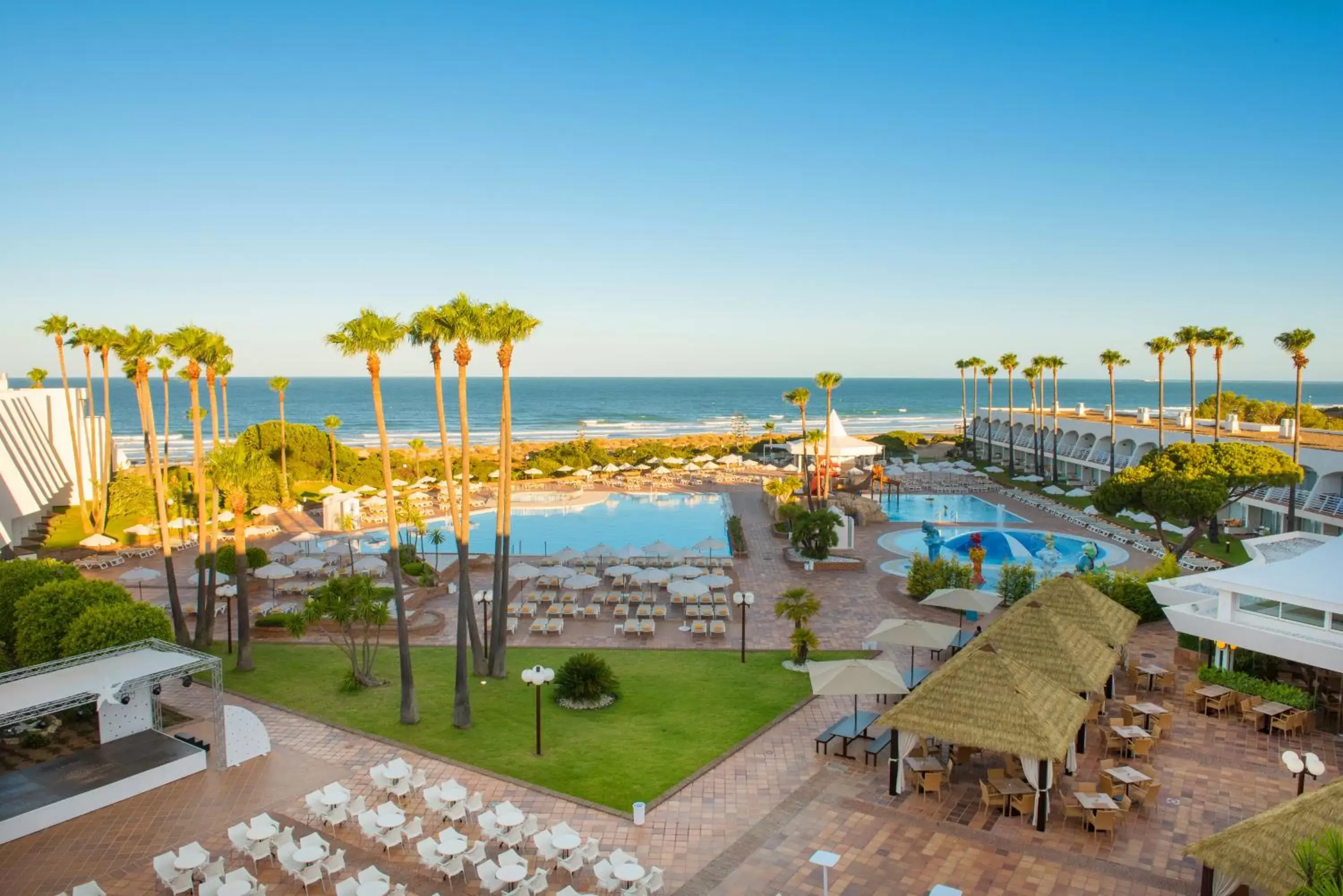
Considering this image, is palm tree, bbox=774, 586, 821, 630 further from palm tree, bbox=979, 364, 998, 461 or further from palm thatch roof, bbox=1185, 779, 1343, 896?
palm tree, bbox=979, 364, 998, 461

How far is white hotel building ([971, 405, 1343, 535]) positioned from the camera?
111 feet

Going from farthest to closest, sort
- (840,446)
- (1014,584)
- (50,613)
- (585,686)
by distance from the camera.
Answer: (840,446) → (1014,584) → (585,686) → (50,613)

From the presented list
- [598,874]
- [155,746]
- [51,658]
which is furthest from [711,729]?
[51,658]

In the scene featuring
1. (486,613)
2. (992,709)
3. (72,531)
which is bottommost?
(72,531)

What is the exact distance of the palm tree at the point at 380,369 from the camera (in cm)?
1541

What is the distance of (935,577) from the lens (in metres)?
24.8

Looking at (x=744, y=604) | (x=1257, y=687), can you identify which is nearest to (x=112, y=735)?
(x=744, y=604)

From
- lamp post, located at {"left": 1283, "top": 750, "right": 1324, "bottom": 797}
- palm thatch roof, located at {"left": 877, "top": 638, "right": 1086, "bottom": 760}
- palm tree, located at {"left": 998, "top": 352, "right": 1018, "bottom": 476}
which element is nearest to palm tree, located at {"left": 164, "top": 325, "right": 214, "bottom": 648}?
palm thatch roof, located at {"left": 877, "top": 638, "right": 1086, "bottom": 760}

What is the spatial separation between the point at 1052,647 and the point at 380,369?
13.2 metres

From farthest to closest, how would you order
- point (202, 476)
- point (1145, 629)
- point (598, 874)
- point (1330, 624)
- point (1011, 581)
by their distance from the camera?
point (1011, 581)
point (1145, 629)
point (202, 476)
point (1330, 624)
point (598, 874)

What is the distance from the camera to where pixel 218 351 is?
1983 cm

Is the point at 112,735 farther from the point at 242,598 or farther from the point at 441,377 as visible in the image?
the point at 441,377

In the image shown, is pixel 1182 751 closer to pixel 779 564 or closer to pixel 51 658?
pixel 779 564

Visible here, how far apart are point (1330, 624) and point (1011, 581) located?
29.8ft
